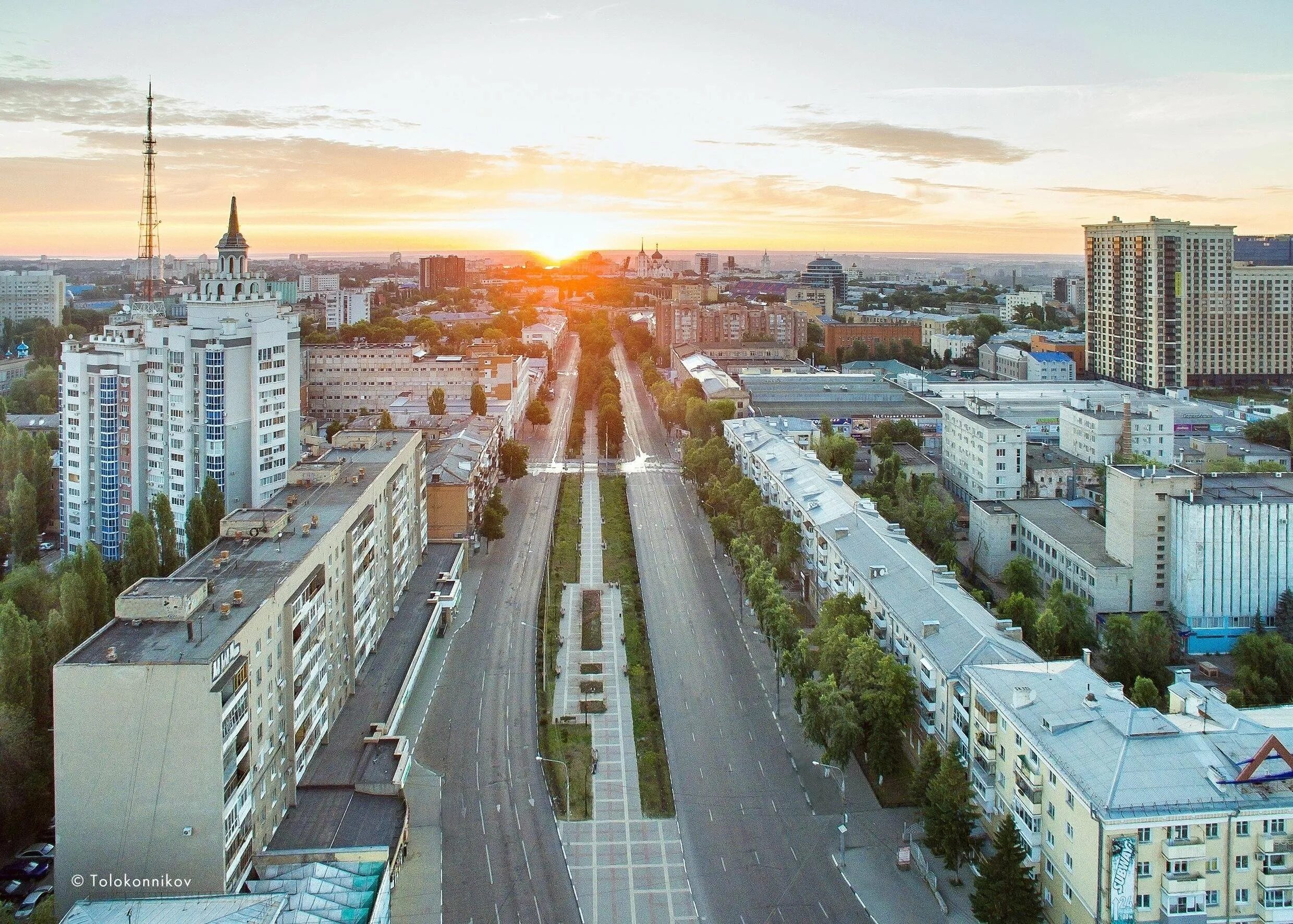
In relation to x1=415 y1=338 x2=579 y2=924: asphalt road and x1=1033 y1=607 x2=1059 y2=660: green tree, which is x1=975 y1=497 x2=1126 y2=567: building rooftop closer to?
x1=1033 y1=607 x2=1059 y2=660: green tree

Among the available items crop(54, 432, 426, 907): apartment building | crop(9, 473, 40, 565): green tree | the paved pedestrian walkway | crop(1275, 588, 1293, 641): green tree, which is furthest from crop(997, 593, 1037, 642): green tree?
crop(9, 473, 40, 565): green tree

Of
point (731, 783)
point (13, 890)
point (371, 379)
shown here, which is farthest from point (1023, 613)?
point (371, 379)

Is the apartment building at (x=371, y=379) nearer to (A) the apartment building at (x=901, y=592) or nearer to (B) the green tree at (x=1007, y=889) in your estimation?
(A) the apartment building at (x=901, y=592)

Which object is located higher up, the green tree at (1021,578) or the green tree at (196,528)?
the green tree at (196,528)

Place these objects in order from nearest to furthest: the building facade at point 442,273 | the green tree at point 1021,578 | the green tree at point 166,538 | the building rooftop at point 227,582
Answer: the building rooftop at point 227,582 → the green tree at point 166,538 → the green tree at point 1021,578 → the building facade at point 442,273

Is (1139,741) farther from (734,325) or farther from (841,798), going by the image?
(734,325)

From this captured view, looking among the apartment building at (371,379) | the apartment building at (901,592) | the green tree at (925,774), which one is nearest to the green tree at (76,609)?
the green tree at (925,774)
